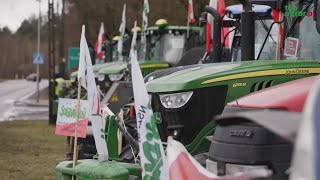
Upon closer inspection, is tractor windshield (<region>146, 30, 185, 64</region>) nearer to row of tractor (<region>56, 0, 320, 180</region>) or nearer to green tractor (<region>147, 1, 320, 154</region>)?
row of tractor (<region>56, 0, 320, 180</region>)

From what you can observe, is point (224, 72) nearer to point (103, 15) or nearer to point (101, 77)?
point (101, 77)

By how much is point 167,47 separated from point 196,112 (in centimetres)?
913

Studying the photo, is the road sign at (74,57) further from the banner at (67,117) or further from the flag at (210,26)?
the banner at (67,117)

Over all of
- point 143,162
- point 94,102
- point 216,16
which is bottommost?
point 143,162

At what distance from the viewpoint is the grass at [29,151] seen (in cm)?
977

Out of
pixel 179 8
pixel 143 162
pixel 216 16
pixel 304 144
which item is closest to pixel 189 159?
pixel 143 162

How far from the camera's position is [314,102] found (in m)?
2.69

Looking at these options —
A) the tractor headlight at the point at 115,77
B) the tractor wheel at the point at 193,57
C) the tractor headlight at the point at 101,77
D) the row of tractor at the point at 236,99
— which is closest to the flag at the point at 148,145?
the row of tractor at the point at 236,99

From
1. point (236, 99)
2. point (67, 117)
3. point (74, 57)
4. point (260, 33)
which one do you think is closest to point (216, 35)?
point (260, 33)

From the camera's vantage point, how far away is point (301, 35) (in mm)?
6449

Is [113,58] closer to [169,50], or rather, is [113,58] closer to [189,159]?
[169,50]

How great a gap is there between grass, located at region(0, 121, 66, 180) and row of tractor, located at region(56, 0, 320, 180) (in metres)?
1.50

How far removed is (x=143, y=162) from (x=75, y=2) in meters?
22.5

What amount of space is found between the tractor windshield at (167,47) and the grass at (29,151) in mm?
3047
